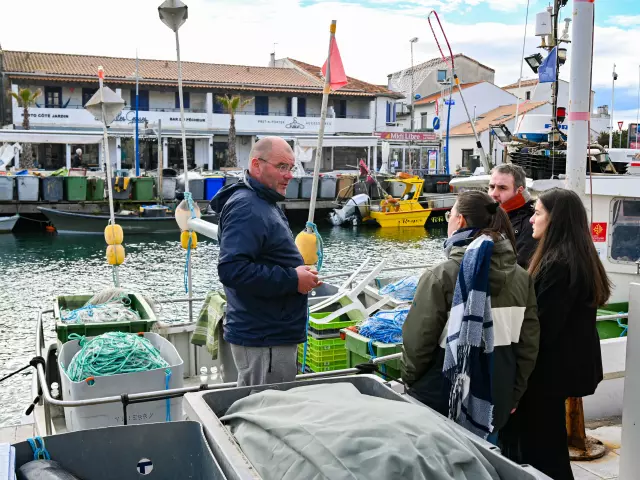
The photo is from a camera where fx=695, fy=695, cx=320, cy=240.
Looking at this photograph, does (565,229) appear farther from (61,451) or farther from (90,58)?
(90,58)

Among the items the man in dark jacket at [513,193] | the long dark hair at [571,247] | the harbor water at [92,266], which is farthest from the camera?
the harbor water at [92,266]

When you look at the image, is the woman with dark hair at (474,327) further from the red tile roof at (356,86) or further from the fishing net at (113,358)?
the red tile roof at (356,86)

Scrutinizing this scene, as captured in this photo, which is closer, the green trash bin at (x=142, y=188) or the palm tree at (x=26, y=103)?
the green trash bin at (x=142, y=188)

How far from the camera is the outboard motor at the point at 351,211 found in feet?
106

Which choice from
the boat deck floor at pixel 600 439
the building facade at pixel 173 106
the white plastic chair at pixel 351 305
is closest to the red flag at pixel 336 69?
the white plastic chair at pixel 351 305

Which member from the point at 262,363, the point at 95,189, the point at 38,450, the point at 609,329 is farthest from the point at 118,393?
the point at 95,189

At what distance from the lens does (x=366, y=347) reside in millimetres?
5051

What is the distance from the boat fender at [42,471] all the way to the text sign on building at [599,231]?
615 cm

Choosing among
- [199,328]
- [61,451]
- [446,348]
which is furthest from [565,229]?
[199,328]

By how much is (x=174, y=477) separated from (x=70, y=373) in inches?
111

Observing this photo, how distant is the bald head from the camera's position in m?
3.46

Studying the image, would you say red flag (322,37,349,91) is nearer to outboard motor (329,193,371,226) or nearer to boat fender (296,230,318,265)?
boat fender (296,230,318,265)

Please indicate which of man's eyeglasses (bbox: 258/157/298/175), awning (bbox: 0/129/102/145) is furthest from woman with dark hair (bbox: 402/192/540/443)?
awning (bbox: 0/129/102/145)

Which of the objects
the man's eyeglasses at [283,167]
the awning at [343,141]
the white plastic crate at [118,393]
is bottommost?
the white plastic crate at [118,393]
